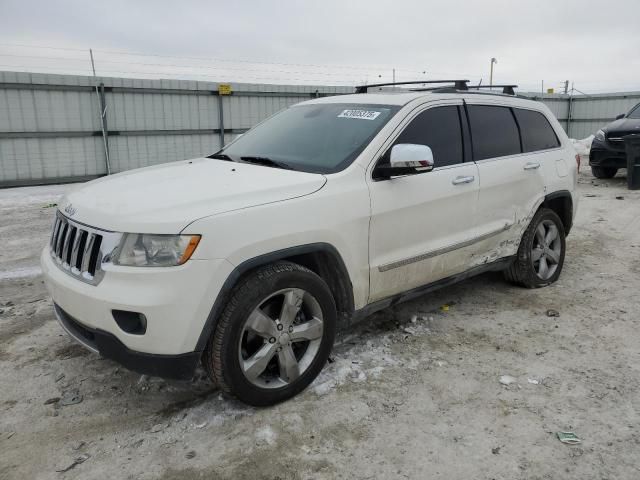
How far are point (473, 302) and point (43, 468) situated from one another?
11.2ft

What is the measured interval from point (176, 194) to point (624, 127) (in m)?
10.7

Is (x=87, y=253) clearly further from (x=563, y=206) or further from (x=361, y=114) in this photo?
(x=563, y=206)

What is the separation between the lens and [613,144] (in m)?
11.0

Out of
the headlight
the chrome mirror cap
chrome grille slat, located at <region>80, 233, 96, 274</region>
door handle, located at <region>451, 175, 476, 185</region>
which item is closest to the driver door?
Result: door handle, located at <region>451, 175, 476, 185</region>

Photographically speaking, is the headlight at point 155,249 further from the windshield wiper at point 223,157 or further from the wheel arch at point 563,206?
the wheel arch at point 563,206

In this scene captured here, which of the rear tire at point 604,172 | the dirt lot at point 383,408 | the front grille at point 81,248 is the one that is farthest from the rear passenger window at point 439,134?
the rear tire at point 604,172

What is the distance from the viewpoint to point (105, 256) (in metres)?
2.68

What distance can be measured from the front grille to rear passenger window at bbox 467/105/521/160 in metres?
2.77

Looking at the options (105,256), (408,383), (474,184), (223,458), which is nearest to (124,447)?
(223,458)

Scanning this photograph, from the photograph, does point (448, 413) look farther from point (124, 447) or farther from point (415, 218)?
point (124, 447)

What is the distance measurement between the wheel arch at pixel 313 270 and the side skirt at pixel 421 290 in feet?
0.46

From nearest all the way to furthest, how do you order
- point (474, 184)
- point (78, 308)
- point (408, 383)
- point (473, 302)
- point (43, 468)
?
point (43, 468)
point (78, 308)
point (408, 383)
point (474, 184)
point (473, 302)

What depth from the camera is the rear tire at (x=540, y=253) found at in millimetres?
4742

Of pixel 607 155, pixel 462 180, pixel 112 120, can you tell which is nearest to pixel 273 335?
pixel 462 180
